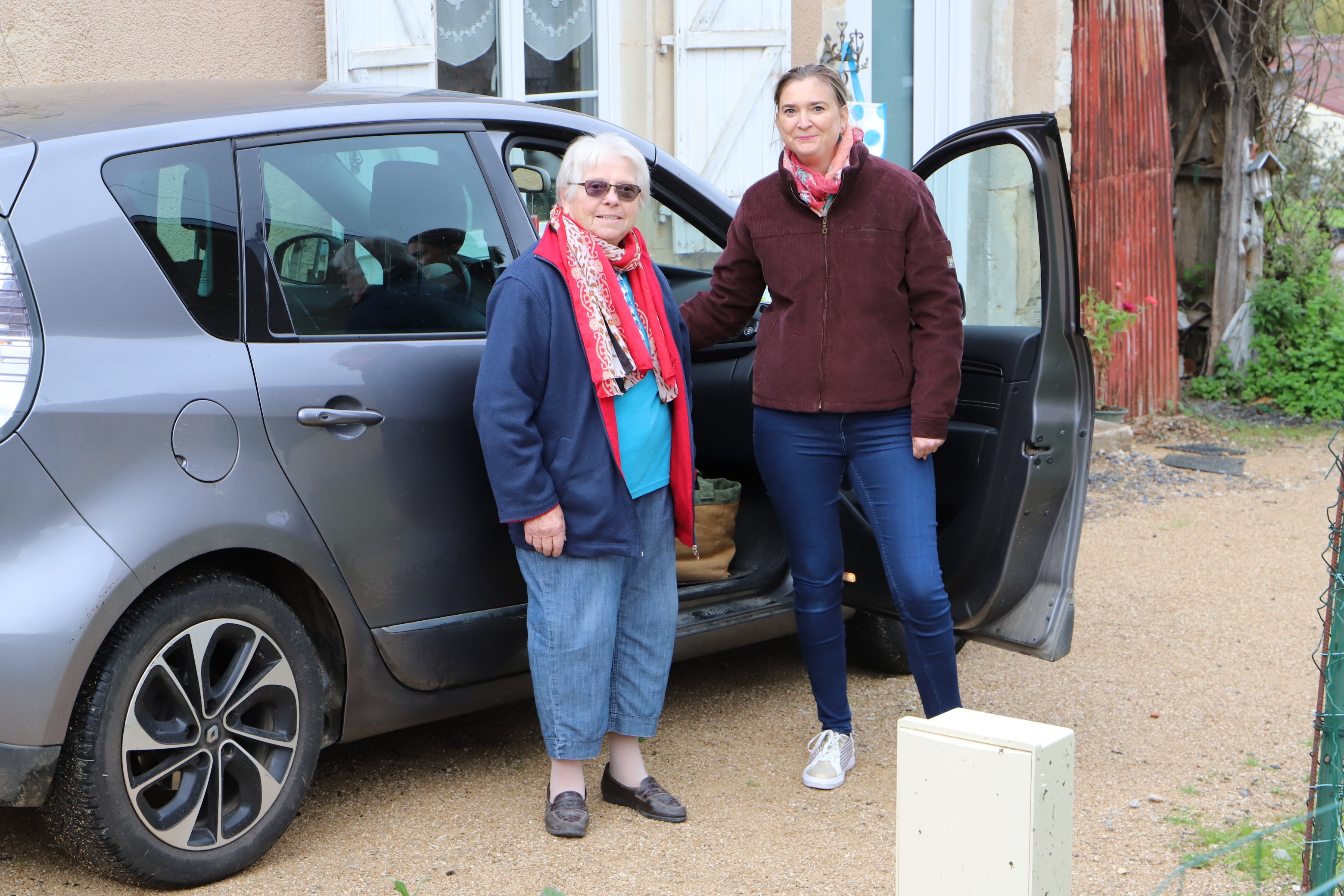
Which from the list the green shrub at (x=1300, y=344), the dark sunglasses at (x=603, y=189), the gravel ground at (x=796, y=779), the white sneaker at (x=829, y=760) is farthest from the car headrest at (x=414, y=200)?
the green shrub at (x=1300, y=344)

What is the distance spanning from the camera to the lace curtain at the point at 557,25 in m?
6.62

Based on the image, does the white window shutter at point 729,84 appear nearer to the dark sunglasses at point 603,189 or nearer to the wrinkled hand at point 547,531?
the dark sunglasses at point 603,189

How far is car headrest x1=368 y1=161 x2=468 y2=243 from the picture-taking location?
121 inches

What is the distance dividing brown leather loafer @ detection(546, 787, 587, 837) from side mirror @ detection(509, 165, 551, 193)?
150 centimetres

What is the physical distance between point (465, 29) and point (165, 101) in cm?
366

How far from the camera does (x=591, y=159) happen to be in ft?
9.65

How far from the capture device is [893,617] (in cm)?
376

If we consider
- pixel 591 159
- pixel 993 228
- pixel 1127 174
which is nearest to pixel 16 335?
pixel 591 159

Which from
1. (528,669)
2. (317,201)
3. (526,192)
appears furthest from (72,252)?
(528,669)

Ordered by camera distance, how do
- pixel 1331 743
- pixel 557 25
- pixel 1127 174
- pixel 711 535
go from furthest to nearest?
pixel 1127 174 < pixel 557 25 < pixel 711 535 < pixel 1331 743

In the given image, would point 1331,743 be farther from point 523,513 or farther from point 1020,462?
point 523,513

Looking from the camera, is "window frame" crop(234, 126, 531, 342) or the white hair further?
the white hair

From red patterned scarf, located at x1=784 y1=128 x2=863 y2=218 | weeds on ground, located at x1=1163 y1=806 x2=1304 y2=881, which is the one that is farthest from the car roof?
weeds on ground, located at x1=1163 y1=806 x2=1304 y2=881

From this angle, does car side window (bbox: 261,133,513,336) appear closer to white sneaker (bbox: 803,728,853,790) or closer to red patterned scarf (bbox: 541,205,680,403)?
red patterned scarf (bbox: 541,205,680,403)
